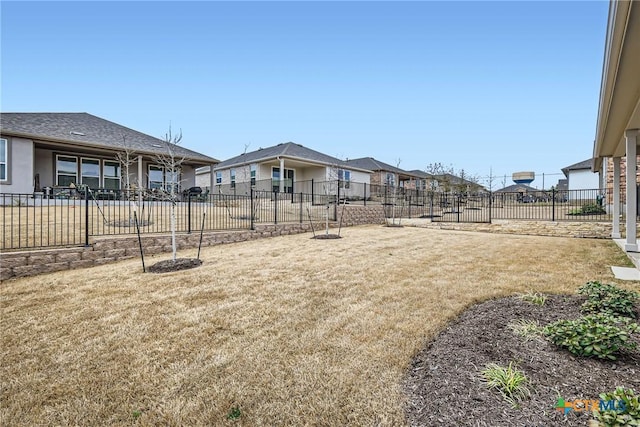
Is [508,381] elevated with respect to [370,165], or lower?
lower

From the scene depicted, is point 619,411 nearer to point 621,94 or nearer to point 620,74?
point 620,74

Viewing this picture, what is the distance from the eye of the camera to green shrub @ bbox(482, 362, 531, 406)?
203 cm

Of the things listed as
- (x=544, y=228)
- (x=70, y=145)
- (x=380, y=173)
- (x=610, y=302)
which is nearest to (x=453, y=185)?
(x=380, y=173)

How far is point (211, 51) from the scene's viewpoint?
1236 cm

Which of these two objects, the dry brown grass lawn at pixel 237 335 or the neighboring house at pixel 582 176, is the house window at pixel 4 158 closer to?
the dry brown grass lawn at pixel 237 335

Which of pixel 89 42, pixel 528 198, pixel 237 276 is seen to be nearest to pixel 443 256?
pixel 237 276

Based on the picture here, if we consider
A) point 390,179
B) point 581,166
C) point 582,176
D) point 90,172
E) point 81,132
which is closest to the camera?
point 81,132

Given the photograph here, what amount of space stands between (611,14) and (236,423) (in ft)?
17.0

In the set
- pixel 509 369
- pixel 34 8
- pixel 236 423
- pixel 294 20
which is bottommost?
pixel 236 423

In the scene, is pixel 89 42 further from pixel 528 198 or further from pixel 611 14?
pixel 528 198

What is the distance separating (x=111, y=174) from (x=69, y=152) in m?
2.20

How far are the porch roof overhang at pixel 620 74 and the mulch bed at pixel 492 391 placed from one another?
126 inches

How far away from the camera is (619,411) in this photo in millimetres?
1667

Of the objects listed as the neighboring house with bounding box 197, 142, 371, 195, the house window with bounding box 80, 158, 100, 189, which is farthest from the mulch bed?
the house window with bounding box 80, 158, 100, 189
